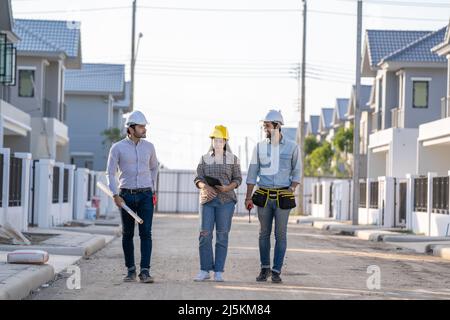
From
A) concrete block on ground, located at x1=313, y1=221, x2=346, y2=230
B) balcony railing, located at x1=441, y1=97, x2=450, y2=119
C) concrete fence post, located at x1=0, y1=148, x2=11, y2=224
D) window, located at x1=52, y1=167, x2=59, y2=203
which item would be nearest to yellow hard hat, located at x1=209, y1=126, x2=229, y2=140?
concrete fence post, located at x1=0, y1=148, x2=11, y2=224

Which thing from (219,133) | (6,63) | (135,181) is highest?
(6,63)

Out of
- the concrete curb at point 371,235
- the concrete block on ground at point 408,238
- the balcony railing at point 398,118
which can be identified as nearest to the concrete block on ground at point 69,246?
the concrete block on ground at point 408,238

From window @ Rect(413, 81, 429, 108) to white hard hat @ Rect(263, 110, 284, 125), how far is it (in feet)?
113

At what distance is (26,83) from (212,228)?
34376mm

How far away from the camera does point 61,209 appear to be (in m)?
34.0

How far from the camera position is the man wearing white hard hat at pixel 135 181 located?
13.4 meters

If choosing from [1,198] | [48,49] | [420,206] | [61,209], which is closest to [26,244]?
[1,198]

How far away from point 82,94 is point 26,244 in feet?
156

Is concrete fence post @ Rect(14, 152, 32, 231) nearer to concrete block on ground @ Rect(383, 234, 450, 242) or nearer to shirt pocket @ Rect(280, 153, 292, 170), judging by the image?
concrete block on ground @ Rect(383, 234, 450, 242)

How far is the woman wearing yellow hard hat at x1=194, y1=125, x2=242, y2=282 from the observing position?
13867 mm

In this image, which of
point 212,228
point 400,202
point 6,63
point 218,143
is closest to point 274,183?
point 218,143

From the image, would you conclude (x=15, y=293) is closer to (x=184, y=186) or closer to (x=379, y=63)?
(x=379, y=63)

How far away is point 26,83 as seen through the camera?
47.0 m

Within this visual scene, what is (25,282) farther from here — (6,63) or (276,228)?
(6,63)
